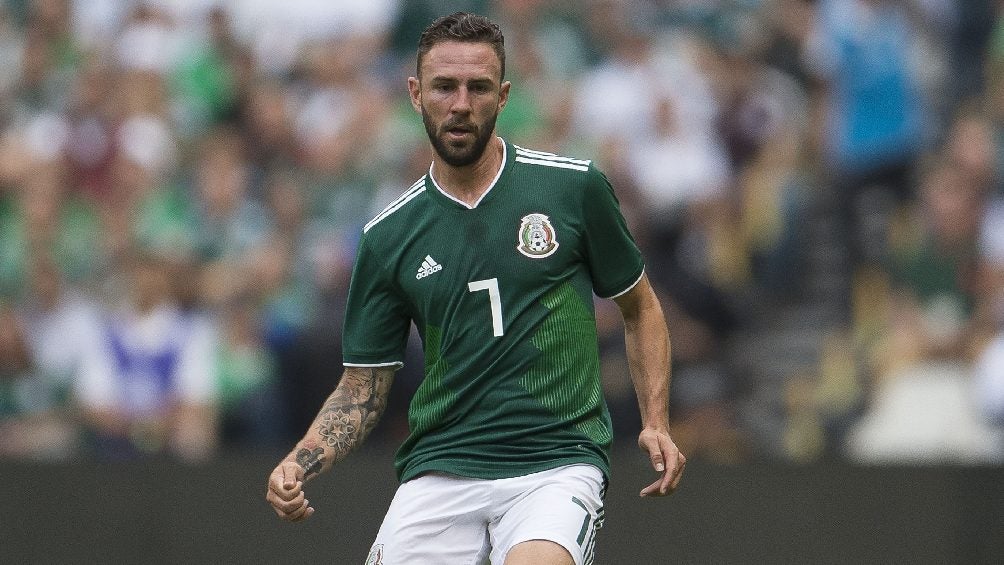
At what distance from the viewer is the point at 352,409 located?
5285 mm

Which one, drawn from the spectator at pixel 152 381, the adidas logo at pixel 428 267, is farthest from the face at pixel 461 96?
the spectator at pixel 152 381

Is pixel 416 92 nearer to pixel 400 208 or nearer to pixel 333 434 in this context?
pixel 400 208

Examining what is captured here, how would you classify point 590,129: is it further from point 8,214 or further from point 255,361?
point 8,214

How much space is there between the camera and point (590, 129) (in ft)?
33.8

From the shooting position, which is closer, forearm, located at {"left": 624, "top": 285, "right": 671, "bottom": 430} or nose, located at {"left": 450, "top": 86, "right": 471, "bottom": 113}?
nose, located at {"left": 450, "top": 86, "right": 471, "bottom": 113}

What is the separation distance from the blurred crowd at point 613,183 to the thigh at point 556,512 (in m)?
4.03

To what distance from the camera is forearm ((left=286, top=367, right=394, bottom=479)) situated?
507 centimetres

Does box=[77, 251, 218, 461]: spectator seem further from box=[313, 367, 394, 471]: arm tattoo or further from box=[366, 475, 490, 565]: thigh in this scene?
box=[366, 475, 490, 565]: thigh

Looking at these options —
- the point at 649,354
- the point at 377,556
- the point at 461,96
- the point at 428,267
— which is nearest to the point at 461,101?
the point at 461,96

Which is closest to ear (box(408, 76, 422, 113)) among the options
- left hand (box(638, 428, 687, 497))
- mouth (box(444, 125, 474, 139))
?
mouth (box(444, 125, 474, 139))

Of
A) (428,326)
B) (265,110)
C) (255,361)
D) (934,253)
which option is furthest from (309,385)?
(428,326)

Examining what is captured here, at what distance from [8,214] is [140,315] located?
6.36 ft

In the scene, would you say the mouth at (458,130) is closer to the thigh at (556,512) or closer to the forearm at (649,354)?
the forearm at (649,354)

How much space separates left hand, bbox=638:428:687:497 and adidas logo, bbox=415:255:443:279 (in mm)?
843
